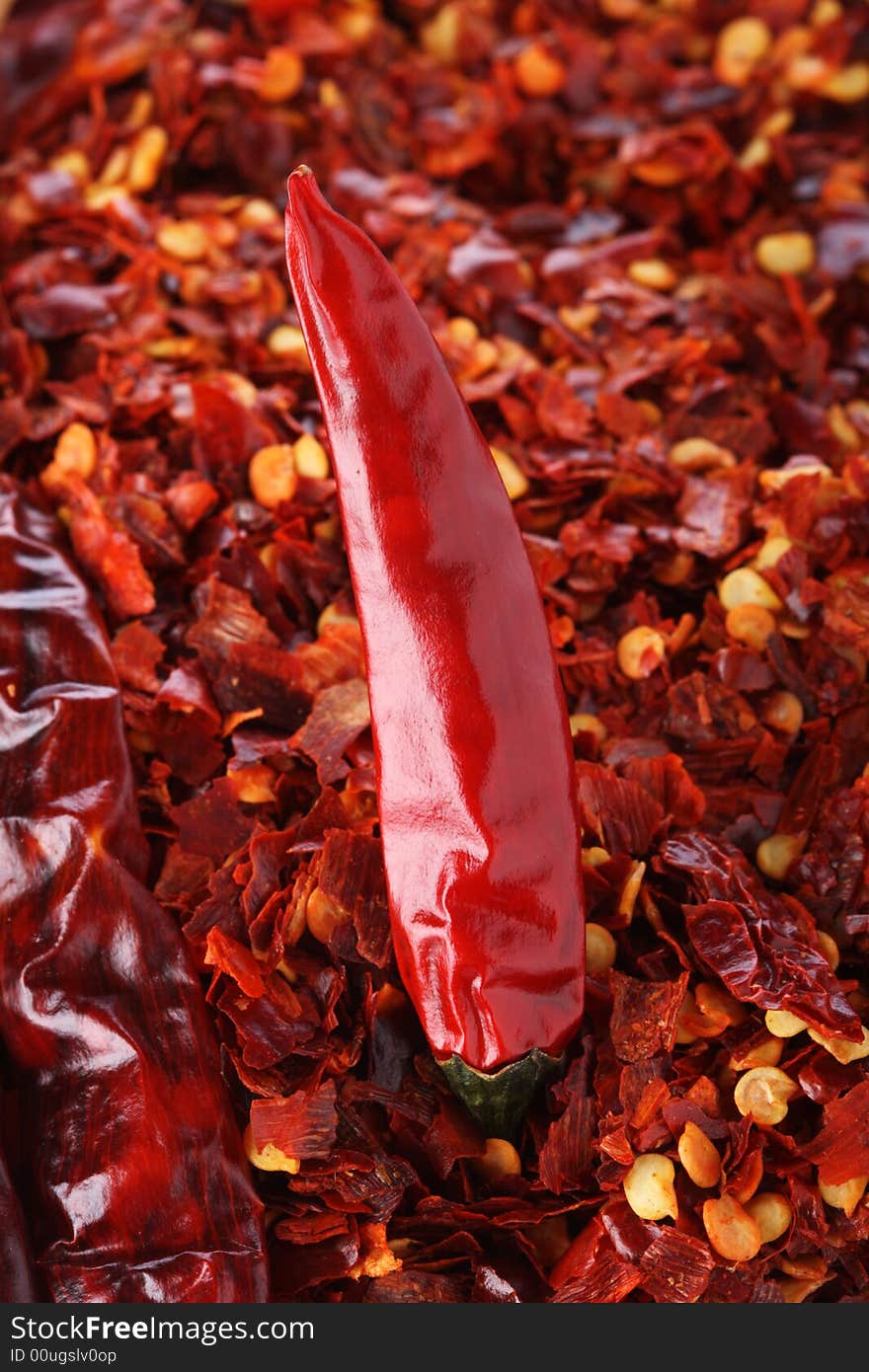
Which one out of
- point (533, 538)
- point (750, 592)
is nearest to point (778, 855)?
point (750, 592)

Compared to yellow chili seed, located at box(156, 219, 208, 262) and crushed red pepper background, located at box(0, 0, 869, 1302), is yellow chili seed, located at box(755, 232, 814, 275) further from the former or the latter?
yellow chili seed, located at box(156, 219, 208, 262)

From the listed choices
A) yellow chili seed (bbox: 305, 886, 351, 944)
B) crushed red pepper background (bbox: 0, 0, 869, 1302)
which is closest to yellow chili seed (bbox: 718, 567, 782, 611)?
crushed red pepper background (bbox: 0, 0, 869, 1302)

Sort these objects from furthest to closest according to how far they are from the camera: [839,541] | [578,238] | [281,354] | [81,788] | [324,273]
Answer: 1. [578,238]
2. [281,354]
3. [839,541]
4. [81,788]
5. [324,273]

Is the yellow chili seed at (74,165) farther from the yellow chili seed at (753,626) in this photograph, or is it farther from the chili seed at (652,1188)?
the chili seed at (652,1188)

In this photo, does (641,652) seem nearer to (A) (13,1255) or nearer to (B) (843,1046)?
(B) (843,1046)

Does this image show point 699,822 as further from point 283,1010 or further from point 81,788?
point 81,788

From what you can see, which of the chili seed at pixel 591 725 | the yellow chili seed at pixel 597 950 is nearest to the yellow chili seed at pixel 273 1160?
the yellow chili seed at pixel 597 950

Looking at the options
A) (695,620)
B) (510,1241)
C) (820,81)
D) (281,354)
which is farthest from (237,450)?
(820,81)
